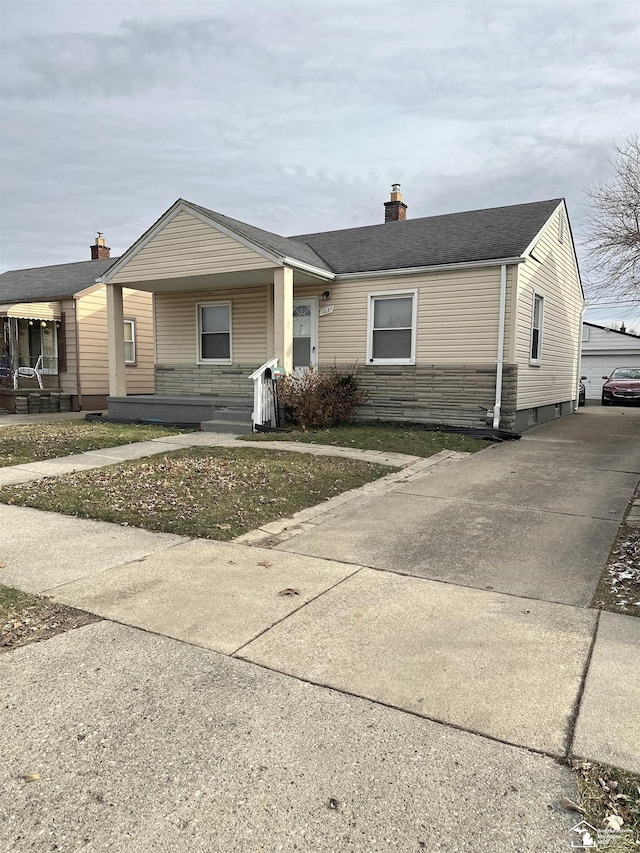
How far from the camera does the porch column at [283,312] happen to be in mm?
11352

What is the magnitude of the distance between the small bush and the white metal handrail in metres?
0.25

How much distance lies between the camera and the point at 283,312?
1141cm

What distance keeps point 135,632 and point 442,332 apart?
9905 millimetres

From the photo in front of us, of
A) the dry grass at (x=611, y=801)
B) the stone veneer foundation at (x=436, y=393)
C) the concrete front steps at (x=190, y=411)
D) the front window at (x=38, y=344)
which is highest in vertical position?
the front window at (x=38, y=344)

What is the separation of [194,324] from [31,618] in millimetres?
12125

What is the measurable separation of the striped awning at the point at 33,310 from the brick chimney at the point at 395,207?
1034 cm

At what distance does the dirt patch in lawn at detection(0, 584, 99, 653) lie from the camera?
10.0 ft

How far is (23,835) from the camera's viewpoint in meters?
1.74

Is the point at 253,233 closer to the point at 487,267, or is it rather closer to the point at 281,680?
the point at 487,267

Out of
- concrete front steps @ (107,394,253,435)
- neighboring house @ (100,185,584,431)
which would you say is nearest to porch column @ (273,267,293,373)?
neighboring house @ (100,185,584,431)

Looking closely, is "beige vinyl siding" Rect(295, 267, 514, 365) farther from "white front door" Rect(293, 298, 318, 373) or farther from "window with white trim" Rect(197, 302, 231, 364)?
"window with white trim" Rect(197, 302, 231, 364)

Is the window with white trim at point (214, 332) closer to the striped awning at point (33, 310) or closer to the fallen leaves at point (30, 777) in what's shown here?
the striped awning at point (33, 310)

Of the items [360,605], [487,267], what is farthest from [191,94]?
[360,605]

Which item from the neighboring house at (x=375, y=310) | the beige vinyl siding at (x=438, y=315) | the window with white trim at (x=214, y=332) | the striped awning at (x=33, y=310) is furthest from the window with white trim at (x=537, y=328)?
the striped awning at (x=33, y=310)
